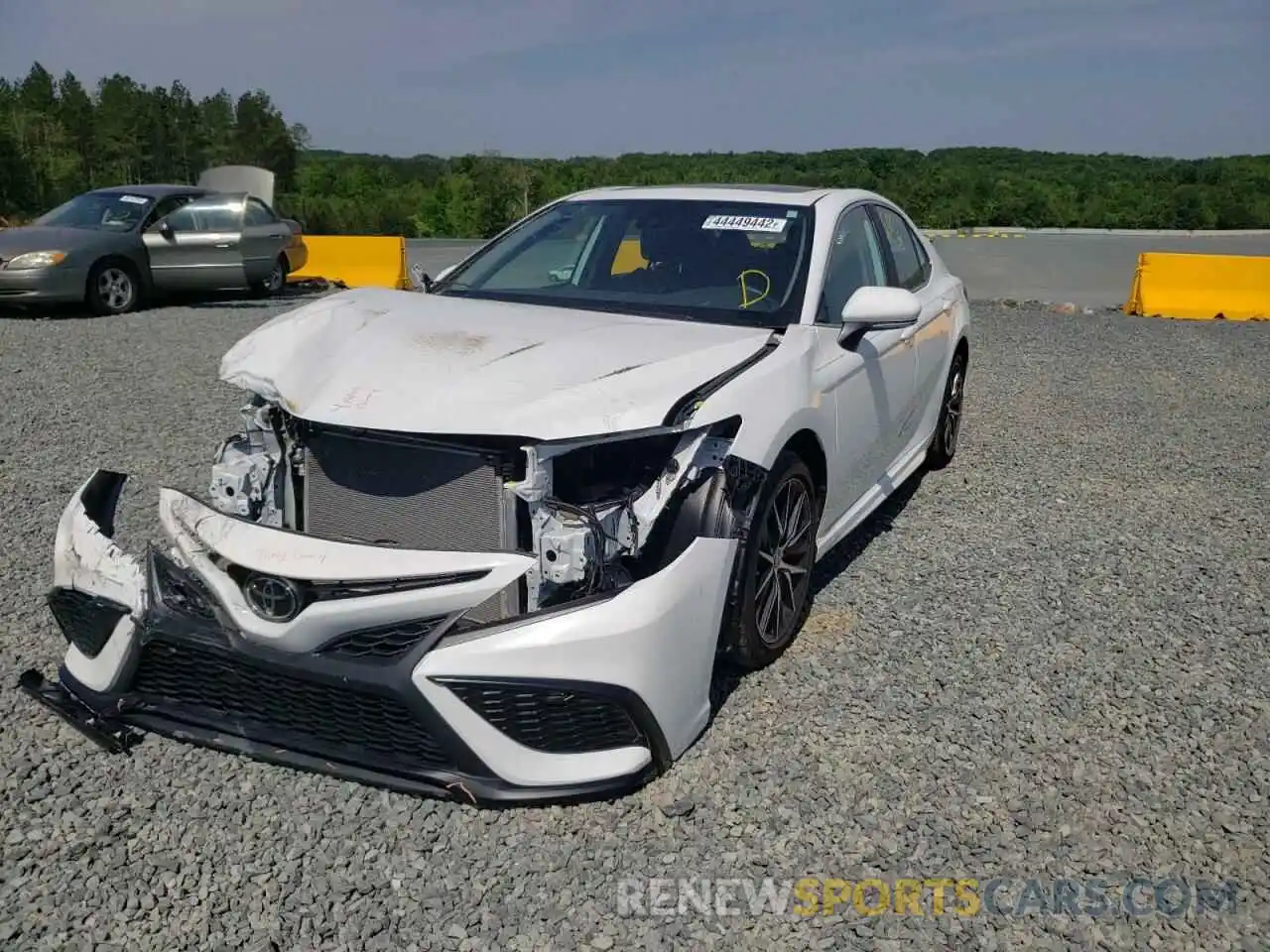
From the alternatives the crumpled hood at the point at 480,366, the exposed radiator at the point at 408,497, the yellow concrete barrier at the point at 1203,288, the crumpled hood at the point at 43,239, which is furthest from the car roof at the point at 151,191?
the yellow concrete barrier at the point at 1203,288

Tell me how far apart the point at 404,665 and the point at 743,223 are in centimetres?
250

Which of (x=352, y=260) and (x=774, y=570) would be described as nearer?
(x=774, y=570)

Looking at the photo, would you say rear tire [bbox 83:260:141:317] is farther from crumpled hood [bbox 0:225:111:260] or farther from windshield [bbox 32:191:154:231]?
windshield [bbox 32:191:154:231]

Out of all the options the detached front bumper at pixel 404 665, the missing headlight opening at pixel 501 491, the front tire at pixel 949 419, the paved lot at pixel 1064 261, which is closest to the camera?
Result: the detached front bumper at pixel 404 665

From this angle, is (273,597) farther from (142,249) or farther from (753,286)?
(142,249)

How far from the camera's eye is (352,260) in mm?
15930

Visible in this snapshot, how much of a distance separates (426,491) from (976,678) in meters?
2.02

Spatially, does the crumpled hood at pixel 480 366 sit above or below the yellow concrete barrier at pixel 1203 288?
above

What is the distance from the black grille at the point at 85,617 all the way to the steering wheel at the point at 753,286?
7.72 ft

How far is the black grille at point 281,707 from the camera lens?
2811 millimetres

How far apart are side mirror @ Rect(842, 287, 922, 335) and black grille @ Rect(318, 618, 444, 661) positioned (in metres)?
1.98

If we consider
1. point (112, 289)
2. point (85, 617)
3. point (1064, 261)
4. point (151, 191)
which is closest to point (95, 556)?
point (85, 617)

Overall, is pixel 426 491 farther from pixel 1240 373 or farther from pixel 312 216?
pixel 312 216

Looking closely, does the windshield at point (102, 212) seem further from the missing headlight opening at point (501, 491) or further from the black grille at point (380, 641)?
the black grille at point (380, 641)
